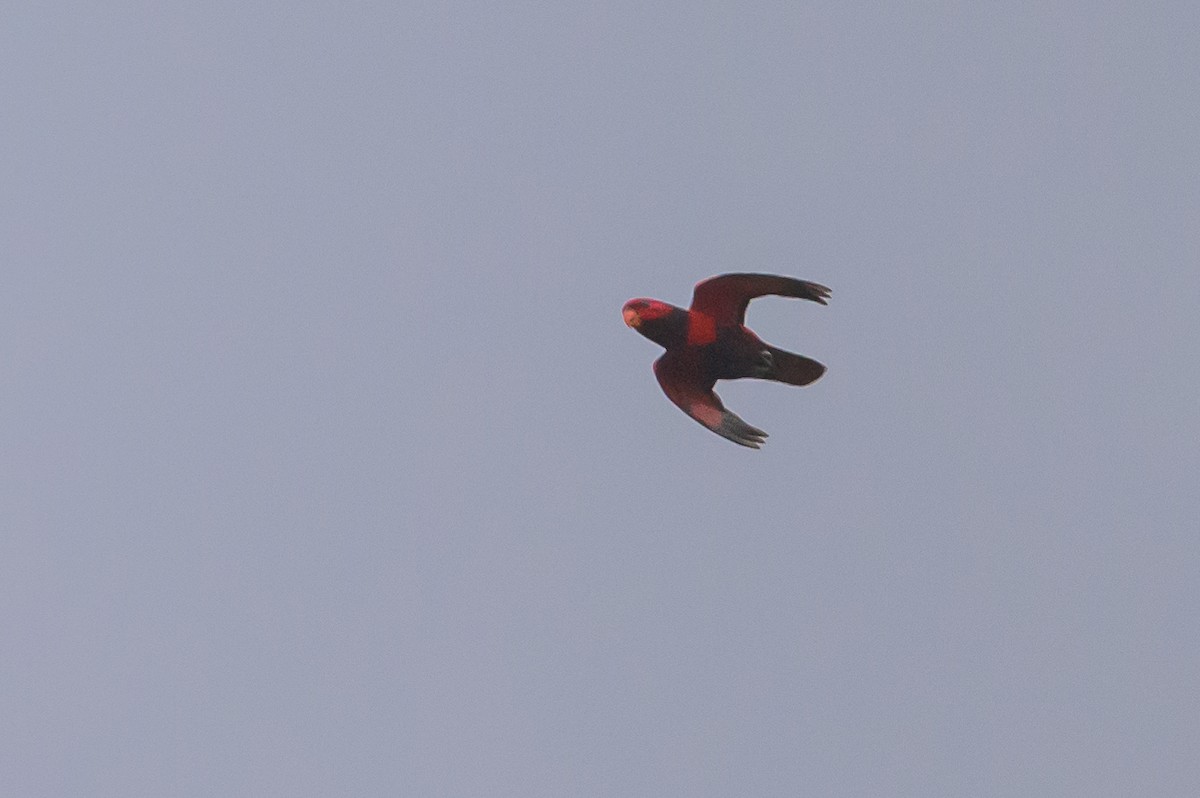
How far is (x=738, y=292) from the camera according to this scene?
34656 mm

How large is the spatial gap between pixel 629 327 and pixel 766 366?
71.0 inches

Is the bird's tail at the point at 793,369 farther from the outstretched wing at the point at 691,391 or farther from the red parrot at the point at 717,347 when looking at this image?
the outstretched wing at the point at 691,391

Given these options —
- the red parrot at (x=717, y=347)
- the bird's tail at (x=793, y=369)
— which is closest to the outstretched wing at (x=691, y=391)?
the red parrot at (x=717, y=347)

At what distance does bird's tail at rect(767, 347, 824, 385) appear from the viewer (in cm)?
3522

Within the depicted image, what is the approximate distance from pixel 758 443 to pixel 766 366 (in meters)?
1.00

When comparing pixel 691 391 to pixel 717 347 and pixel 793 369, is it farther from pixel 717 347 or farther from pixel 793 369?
pixel 793 369

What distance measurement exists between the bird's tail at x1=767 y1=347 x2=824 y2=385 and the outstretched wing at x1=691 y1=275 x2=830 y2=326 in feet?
2.22

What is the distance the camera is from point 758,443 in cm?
3478

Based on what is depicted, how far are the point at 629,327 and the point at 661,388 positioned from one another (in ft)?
3.55

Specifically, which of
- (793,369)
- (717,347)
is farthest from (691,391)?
(793,369)

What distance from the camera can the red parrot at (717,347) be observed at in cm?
3441

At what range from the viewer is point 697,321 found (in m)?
34.8

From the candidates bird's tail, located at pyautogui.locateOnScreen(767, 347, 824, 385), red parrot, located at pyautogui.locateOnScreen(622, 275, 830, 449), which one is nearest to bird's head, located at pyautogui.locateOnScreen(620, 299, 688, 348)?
red parrot, located at pyautogui.locateOnScreen(622, 275, 830, 449)

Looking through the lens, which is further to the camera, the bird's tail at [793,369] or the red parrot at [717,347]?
the bird's tail at [793,369]
